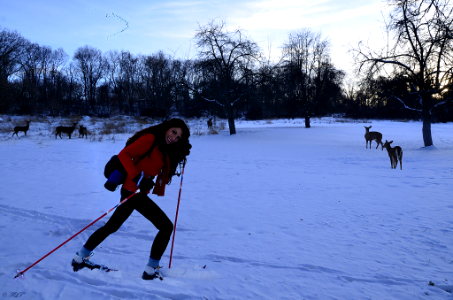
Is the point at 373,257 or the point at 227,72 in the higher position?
the point at 227,72

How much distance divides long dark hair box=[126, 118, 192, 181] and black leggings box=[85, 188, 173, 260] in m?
0.43

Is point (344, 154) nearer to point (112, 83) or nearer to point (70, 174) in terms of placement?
point (70, 174)

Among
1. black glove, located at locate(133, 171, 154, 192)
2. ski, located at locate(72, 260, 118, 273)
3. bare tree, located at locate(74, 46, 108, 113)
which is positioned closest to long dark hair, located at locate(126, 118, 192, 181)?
black glove, located at locate(133, 171, 154, 192)

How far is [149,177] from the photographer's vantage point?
321 cm

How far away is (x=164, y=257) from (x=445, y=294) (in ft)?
11.2

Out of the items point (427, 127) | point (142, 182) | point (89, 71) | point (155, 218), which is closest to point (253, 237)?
point (155, 218)

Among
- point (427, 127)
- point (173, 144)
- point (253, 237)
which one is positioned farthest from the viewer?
point (427, 127)

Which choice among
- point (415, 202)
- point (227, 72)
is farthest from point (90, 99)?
point (415, 202)

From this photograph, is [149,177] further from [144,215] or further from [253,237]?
[253,237]

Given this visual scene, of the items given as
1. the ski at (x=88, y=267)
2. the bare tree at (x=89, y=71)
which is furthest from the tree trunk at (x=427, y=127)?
the bare tree at (x=89, y=71)

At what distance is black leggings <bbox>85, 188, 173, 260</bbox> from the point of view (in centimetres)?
313

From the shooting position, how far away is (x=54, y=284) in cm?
322

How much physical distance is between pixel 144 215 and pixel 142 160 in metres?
0.62

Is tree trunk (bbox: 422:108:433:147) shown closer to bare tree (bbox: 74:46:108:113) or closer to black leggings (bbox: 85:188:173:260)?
black leggings (bbox: 85:188:173:260)
